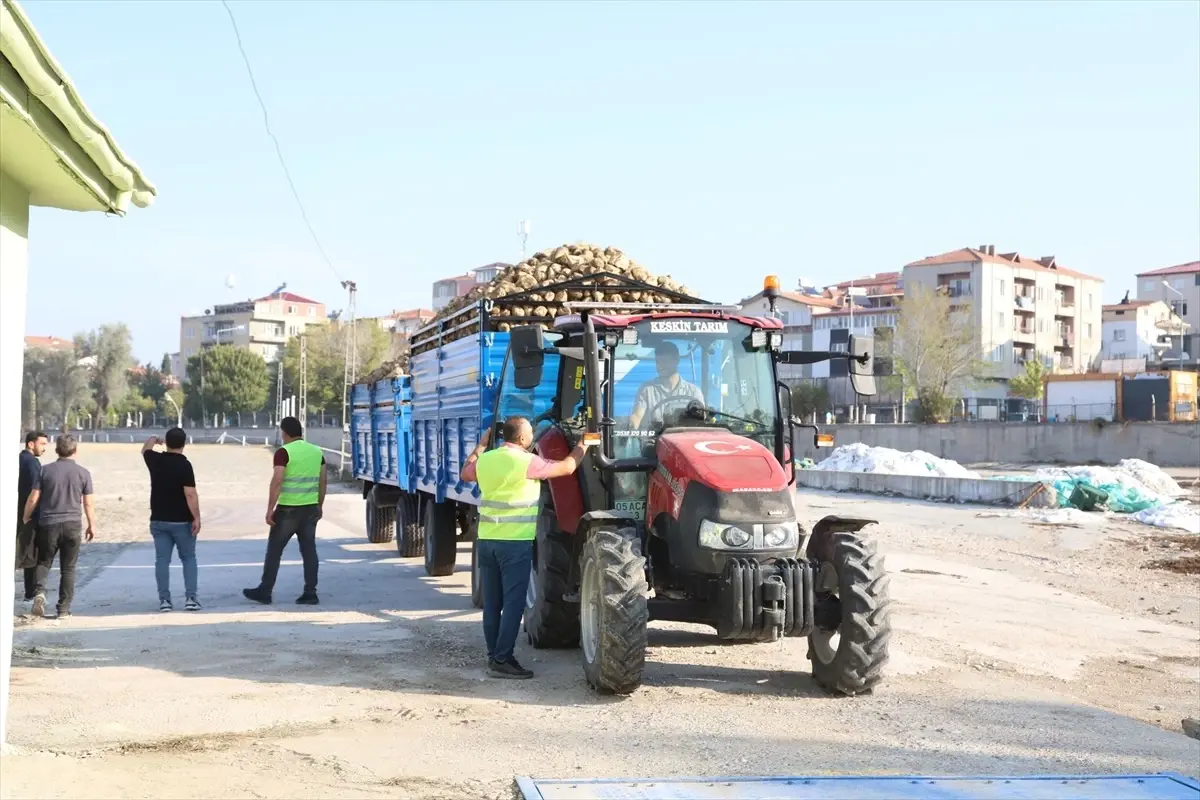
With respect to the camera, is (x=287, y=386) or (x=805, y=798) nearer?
(x=805, y=798)

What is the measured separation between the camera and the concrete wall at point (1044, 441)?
155 feet

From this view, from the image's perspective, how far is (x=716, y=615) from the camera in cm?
798

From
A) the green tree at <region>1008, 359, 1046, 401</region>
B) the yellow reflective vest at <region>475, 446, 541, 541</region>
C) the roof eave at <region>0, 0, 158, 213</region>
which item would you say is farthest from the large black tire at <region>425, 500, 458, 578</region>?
the green tree at <region>1008, 359, 1046, 401</region>

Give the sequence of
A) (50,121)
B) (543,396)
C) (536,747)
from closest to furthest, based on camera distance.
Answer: (50,121), (536,747), (543,396)

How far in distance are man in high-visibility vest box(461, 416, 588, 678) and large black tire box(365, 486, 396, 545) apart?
9936mm

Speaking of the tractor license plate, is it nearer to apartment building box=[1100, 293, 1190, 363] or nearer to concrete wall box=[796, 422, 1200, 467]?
concrete wall box=[796, 422, 1200, 467]

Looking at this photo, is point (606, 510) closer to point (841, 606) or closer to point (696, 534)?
point (696, 534)

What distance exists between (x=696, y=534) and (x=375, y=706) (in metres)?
2.27

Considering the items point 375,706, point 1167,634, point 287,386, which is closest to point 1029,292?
point 287,386

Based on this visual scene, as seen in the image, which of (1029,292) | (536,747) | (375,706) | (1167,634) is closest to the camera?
(536,747)

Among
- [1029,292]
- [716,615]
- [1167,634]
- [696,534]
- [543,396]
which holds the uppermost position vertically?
[1029,292]

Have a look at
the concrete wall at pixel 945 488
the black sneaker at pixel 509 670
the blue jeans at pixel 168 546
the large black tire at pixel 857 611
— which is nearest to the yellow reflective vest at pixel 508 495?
the black sneaker at pixel 509 670

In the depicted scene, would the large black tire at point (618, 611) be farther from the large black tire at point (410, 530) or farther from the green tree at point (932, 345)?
the green tree at point (932, 345)

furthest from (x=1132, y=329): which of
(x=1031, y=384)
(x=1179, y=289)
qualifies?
(x=1031, y=384)
